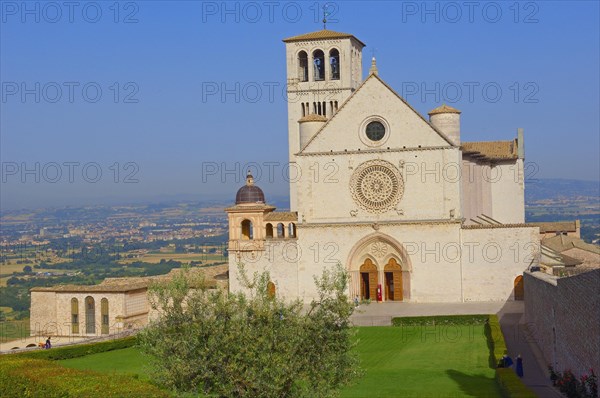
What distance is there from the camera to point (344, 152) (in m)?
57.9

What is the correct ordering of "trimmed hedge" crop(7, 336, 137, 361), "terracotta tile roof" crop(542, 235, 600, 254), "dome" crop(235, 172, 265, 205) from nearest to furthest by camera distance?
1. "trimmed hedge" crop(7, 336, 137, 361)
2. "dome" crop(235, 172, 265, 205)
3. "terracotta tile roof" crop(542, 235, 600, 254)

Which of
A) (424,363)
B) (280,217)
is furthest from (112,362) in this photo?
(280,217)

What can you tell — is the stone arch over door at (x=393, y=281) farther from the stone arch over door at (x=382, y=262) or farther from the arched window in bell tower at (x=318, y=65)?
the arched window in bell tower at (x=318, y=65)

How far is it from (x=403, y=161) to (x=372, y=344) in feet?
48.4

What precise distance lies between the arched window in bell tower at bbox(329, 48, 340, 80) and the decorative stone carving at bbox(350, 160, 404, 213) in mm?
13147

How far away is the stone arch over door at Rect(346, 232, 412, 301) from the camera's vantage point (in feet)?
188

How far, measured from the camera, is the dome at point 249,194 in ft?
200

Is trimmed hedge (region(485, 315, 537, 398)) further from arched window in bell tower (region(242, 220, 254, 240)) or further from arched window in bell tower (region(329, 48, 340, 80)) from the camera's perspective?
arched window in bell tower (region(329, 48, 340, 80))

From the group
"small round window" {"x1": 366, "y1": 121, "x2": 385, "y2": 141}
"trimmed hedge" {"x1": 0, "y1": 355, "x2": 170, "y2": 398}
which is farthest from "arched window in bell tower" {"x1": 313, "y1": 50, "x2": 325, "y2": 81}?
"trimmed hedge" {"x1": 0, "y1": 355, "x2": 170, "y2": 398}

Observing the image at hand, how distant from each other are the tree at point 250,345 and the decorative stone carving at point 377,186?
97.4 feet

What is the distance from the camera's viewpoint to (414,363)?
3903cm

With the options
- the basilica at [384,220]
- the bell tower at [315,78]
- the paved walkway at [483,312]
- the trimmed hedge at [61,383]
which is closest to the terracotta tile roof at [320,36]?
the bell tower at [315,78]

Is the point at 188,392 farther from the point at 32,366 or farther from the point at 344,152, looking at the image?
the point at 344,152

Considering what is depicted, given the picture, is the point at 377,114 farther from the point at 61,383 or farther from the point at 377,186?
the point at 61,383
